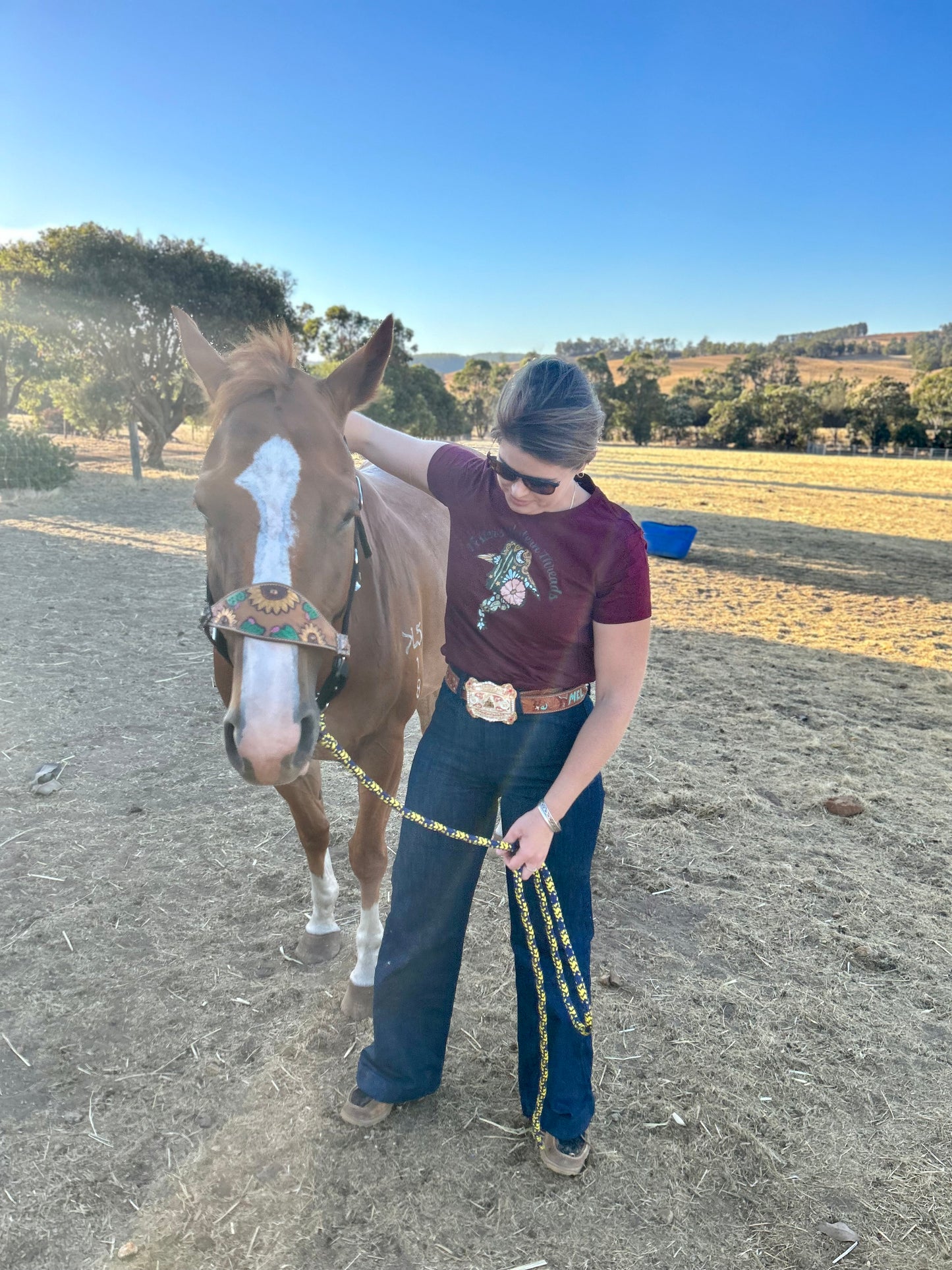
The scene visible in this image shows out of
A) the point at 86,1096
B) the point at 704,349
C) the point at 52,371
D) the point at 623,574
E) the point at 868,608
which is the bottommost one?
the point at 86,1096

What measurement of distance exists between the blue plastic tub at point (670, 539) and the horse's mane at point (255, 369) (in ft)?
31.7

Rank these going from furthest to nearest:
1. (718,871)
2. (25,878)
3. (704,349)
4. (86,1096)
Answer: (704,349)
(718,871)
(25,878)
(86,1096)

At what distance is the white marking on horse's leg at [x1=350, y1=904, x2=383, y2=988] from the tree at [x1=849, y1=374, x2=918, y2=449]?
64529 mm

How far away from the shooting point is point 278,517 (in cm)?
176

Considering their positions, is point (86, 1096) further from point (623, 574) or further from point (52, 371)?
point (52, 371)

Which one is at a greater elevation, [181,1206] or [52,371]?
[52,371]

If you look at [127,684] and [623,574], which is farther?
[127,684]

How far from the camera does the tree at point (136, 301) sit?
21.0 m

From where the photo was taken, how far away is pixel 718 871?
360 cm

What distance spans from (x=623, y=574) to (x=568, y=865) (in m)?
0.82

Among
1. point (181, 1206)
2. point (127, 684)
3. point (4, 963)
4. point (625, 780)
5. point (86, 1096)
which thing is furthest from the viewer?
point (127, 684)

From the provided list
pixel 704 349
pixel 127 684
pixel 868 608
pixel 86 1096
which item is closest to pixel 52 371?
pixel 127 684

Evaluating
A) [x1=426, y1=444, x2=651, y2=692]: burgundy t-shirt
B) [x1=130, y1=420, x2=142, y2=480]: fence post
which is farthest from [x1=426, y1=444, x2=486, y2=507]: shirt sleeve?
[x1=130, y1=420, x2=142, y2=480]: fence post

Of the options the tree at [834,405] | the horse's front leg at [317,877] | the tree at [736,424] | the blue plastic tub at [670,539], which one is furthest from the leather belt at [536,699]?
the tree at [736,424]
